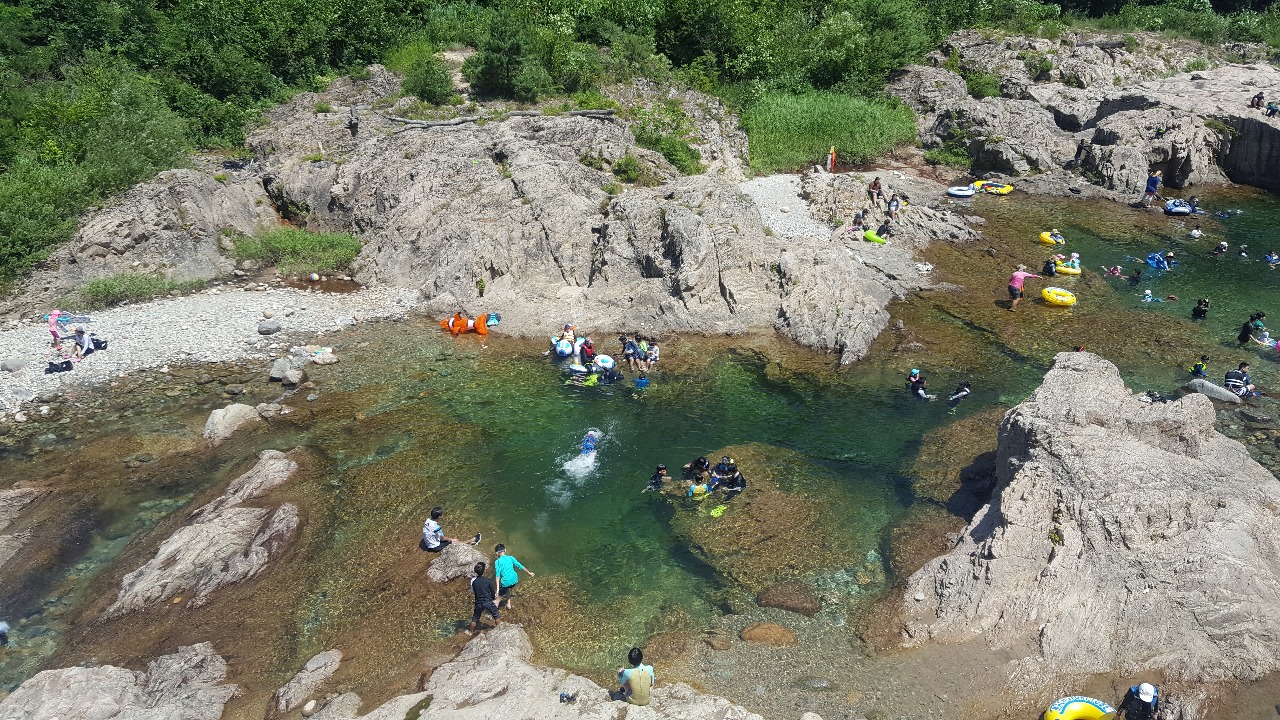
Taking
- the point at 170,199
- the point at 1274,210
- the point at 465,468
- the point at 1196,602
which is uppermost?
the point at 170,199

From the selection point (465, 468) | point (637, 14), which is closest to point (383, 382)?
point (465, 468)

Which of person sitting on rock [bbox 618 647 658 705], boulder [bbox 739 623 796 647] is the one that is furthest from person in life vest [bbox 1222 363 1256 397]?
person sitting on rock [bbox 618 647 658 705]

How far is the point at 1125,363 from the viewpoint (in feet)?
91.9

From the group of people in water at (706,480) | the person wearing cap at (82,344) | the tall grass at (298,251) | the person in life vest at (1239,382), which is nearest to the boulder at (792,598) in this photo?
the group of people in water at (706,480)

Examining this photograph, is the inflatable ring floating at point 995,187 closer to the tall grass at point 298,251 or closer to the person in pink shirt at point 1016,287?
the person in pink shirt at point 1016,287

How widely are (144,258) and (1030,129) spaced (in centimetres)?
5154

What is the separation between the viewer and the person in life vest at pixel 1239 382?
83.1 ft

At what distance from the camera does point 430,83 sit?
41250 millimetres

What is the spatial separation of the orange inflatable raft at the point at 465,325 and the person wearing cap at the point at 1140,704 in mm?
23855

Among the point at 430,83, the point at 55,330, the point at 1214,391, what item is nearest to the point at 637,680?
the point at 1214,391

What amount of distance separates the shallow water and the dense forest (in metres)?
15.3

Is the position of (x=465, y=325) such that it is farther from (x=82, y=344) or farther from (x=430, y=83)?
(x=430, y=83)

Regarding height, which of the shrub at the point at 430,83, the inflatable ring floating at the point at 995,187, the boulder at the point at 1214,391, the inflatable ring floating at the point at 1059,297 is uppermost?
the shrub at the point at 430,83

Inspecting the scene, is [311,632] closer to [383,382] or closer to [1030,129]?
[383,382]
